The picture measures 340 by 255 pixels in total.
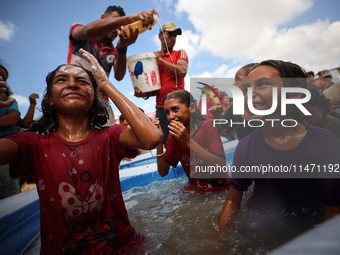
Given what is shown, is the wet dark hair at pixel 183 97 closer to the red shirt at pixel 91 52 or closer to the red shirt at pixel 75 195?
the red shirt at pixel 91 52

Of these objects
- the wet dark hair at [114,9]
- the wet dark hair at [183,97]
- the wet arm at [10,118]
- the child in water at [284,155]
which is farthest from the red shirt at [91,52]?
the child in water at [284,155]

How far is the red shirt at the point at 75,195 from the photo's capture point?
114 centimetres

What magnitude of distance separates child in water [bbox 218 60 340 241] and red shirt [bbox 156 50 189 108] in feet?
5.50

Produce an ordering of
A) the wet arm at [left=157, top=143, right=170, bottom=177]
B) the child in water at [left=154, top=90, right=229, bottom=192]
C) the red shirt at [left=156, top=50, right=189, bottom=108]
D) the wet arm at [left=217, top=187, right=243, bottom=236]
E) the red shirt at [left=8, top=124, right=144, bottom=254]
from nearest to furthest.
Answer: the red shirt at [left=8, top=124, right=144, bottom=254] → the wet arm at [left=217, top=187, right=243, bottom=236] → the child in water at [left=154, top=90, right=229, bottom=192] → the wet arm at [left=157, top=143, right=170, bottom=177] → the red shirt at [left=156, top=50, right=189, bottom=108]

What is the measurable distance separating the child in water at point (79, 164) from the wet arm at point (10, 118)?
1137mm

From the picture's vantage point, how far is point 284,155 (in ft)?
4.27

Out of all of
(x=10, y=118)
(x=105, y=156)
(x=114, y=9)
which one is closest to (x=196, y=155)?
(x=105, y=156)

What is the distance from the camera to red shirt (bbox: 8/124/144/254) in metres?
1.14

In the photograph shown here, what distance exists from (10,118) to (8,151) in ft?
4.88

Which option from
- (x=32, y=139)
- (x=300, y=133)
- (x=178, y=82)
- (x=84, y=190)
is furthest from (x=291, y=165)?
(x=178, y=82)

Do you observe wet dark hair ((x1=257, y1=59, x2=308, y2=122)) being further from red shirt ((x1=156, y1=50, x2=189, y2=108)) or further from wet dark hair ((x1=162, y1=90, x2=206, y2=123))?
red shirt ((x1=156, y1=50, x2=189, y2=108))

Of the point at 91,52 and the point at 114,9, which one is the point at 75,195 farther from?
the point at 114,9

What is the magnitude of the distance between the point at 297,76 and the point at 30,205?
2542 millimetres

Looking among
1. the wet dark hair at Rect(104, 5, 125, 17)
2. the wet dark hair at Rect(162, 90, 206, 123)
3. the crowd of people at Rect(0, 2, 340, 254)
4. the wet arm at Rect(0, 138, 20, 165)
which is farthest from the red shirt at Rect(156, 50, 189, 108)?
the wet arm at Rect(0, 138, 20, 165)
